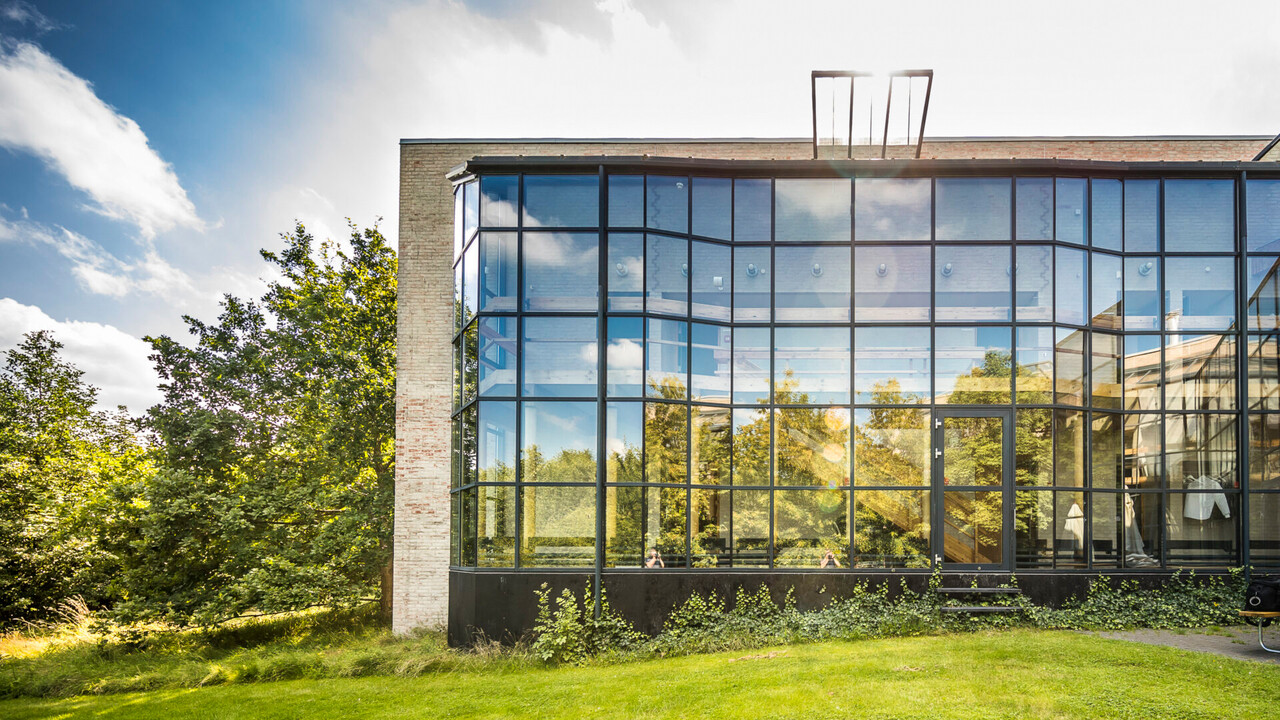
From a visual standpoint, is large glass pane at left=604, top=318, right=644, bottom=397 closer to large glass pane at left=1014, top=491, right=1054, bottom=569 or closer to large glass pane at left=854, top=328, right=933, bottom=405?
large glass pane at left=854, top=328, right=933, bottom=405

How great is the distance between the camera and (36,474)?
1808 cm

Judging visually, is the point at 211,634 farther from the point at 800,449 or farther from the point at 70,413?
the point at 70,413

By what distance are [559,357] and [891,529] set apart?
614 centimetres

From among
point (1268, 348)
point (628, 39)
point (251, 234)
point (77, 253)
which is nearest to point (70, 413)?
point (77, 253)

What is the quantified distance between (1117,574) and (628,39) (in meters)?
12.6

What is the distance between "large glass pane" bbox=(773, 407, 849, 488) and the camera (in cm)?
1153

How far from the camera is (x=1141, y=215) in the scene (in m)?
11.9

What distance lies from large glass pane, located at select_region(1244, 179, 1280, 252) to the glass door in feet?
18.1

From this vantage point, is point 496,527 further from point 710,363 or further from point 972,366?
point 972,366

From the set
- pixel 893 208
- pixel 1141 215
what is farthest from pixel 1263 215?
pixel 893 208

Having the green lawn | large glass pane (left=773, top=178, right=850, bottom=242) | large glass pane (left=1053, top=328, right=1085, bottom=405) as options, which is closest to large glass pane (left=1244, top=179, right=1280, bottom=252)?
large glass pane (left=1053, top=328, right=1085, bottom=405)

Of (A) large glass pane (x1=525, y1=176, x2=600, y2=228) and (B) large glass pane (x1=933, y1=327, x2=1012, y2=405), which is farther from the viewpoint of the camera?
(A) large glass pane (x1=525, y1=176, x2=600, y2=228)

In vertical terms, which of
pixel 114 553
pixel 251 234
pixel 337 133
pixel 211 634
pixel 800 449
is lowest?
pixel 211 634

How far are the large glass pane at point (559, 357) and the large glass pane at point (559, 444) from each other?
28 centimetres
